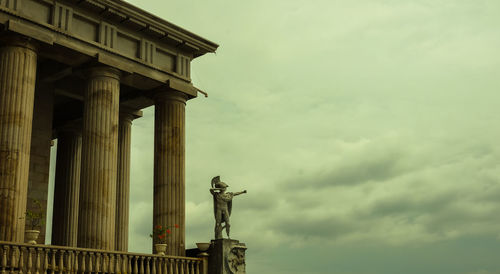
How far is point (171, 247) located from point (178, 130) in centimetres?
630

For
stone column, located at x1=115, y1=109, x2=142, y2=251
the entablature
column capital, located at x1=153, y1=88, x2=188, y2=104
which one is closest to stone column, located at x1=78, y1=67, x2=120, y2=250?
the entablature

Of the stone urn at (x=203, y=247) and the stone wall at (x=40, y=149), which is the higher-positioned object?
the stone wall at (x=40, y=149)

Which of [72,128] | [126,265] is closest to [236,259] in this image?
[126,265]

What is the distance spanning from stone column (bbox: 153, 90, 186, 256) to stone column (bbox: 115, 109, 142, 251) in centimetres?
370

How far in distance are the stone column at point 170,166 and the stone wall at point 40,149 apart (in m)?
5.79

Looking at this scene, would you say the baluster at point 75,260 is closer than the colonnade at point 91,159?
Yes

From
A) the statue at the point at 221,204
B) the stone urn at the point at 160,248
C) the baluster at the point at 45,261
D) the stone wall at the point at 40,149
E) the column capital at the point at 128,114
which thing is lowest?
the baluster at the point at 45,261

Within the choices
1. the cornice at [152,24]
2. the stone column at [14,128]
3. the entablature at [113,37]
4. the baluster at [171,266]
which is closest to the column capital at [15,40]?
the stone column at [14,128]

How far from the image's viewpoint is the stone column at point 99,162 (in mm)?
28094

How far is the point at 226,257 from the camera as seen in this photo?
2842 centimetres

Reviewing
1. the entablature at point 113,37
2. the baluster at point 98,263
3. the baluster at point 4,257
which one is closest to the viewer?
the baluster at point 4,257

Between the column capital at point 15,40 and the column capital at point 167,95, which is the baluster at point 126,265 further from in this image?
the column capital at point 167,95

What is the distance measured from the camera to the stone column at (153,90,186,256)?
31.9 meters

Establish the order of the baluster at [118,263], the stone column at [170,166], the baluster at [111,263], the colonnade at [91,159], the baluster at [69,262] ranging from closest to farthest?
the baluster at [69,262], the baluster at [111,263], the baluster at [118,263], the colonnade at [91,159], the stone column at [170,166]
